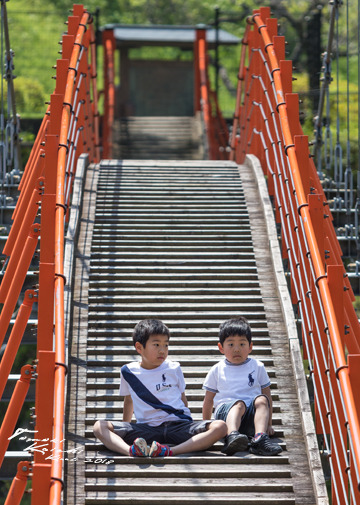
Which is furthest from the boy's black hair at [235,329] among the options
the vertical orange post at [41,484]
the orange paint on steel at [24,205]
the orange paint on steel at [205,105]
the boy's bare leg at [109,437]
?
the orange paint on steel at [205,105]

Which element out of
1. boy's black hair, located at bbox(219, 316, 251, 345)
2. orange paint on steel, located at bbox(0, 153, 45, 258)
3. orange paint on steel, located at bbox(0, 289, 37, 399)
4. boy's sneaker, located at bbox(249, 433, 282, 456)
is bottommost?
boy's sneaker, located at bbox(249, 433, 282, 456)

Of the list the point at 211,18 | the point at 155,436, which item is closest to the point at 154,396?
the point at 155,436

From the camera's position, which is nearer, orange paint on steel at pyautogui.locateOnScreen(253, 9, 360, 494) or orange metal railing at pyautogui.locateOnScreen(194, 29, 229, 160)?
orange paint on steel at pyautogui.locateOnScreen(253, 9, 360, 494)

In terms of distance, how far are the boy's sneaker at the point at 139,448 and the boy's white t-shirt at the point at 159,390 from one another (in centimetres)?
18

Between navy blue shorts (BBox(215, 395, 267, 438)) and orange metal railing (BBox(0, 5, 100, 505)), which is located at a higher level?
orange metal railing (BBox(0, 5, 100, 505))

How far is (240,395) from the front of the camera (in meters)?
5.92

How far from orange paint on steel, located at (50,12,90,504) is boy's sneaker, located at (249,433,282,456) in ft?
4.22

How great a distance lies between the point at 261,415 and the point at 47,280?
151 centimetres

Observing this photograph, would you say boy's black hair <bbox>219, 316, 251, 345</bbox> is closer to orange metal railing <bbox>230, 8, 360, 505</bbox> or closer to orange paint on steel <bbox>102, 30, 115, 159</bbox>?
orange metal railing <bbox>230, 8, 360, 505</bbox>

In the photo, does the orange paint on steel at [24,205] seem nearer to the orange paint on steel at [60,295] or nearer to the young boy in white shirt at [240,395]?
Result: the orange paint on steel at [60,295]

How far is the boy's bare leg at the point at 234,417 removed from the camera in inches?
225

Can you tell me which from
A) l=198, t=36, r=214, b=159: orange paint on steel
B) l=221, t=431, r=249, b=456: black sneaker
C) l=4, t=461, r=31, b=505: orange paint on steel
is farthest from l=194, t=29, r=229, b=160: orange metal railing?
l=4, t=461, r=31, b=505: orange paint on steel

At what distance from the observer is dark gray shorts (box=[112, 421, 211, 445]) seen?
18.8 feet

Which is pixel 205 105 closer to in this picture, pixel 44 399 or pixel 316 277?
pixel 316 277
